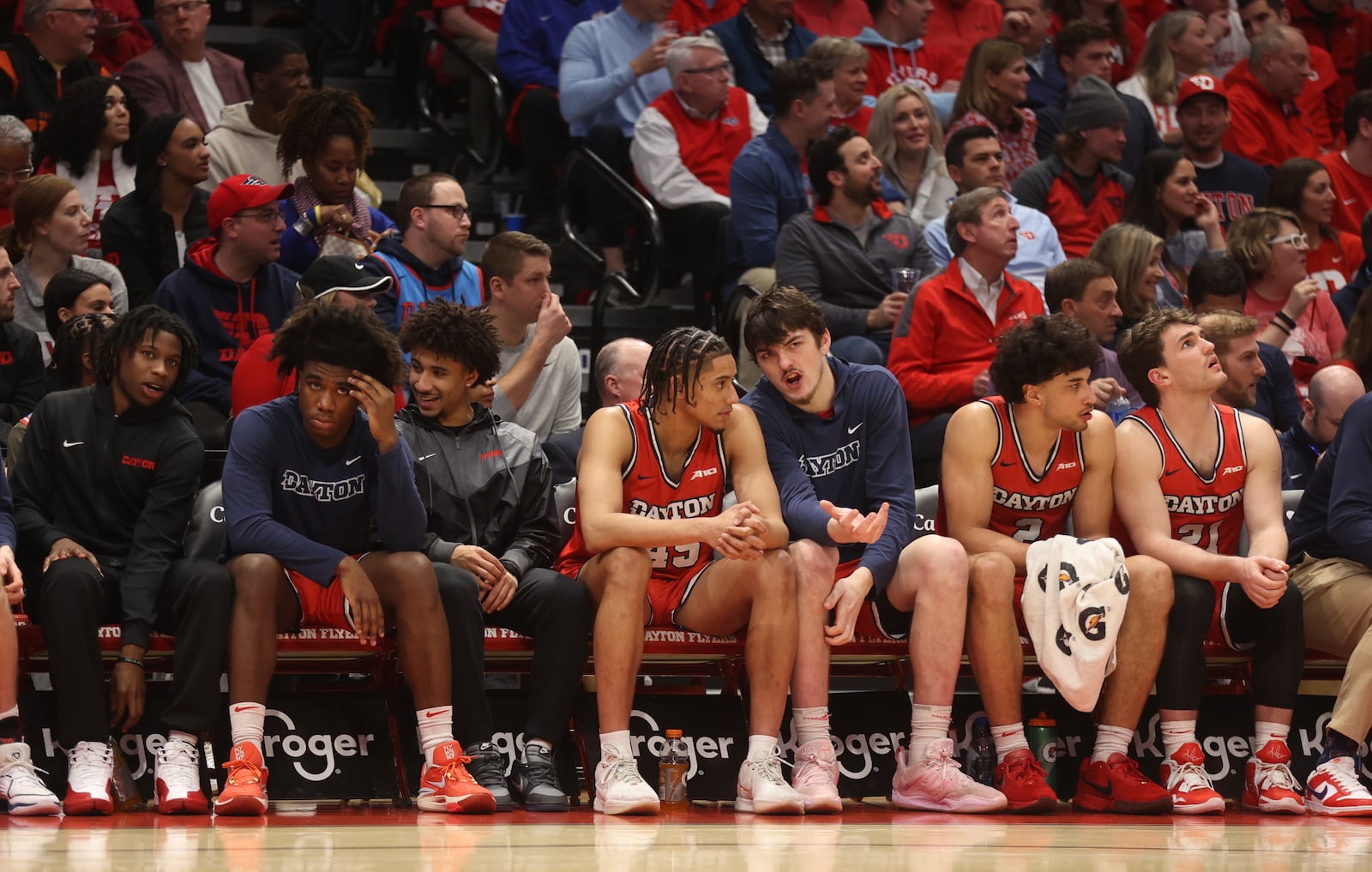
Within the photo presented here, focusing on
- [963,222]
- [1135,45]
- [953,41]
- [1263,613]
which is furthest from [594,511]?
[1135,45]

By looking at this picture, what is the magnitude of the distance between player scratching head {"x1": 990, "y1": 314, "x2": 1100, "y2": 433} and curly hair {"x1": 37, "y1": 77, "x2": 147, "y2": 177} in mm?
3864

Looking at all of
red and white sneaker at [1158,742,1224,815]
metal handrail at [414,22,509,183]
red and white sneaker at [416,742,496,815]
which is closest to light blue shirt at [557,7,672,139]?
metal handrail at [414,22,509,183]

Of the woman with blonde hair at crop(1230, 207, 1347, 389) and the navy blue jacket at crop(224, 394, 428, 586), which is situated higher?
the woman with blonde hair at crop(1230, 207, 1347, 389)

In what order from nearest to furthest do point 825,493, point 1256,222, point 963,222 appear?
point 825,493 → point 963,222 → point 1256,222

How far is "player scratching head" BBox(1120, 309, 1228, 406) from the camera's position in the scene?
549cm

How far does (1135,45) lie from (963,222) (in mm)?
5202

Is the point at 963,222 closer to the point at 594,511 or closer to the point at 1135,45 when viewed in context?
the point at 594,511

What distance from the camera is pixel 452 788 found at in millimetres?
4699

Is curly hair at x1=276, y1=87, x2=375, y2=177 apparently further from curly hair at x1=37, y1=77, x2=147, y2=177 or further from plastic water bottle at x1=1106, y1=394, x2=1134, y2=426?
plastic water bottle at x1=1106, y1=394, x2=1134, y2=426

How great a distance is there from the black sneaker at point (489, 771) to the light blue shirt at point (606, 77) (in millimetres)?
4316

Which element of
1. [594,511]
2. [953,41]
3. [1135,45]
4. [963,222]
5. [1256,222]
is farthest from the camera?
[1135,45]

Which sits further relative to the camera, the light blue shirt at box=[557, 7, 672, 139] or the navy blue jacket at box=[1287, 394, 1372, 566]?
the light blue shirt at box=[557, 7, 672, 139]

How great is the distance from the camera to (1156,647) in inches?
200

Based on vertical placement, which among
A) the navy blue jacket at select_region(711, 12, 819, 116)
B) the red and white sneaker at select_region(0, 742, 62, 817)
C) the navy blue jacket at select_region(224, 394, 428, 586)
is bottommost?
the red and white sneaker at select_region(0, 742, 62, 817)
